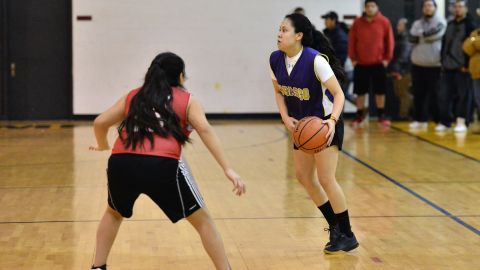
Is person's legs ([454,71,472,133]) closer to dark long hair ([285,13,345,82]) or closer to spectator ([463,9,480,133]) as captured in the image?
spectator ([463,9,480,133])

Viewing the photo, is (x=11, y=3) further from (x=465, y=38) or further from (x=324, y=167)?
(x=324, y=167)

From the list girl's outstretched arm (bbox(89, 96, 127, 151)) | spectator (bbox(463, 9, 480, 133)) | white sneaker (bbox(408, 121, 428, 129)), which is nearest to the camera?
girl's outstretched arm (bbox(89, 96, 127, 151))

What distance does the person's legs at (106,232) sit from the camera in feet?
17.0

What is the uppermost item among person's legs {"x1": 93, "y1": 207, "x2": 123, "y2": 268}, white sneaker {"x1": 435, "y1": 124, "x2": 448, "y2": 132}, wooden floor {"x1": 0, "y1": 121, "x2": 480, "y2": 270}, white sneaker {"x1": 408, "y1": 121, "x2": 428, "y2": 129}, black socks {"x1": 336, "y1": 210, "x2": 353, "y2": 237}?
person's legs {"x1": 93, "y1": 207, "x2": 123, "y2": 268}

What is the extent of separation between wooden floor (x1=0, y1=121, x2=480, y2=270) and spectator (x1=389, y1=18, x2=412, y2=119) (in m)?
2.88

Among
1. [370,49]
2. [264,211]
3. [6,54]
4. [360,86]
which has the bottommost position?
[264,211]

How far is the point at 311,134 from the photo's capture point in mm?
5887

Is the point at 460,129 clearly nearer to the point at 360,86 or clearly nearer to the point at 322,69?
the point at 360,86

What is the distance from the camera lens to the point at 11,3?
48.8ft

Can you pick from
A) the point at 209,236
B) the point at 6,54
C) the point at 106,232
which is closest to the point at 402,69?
the point at 6,54

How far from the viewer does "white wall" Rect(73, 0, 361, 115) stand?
15055 millimetres

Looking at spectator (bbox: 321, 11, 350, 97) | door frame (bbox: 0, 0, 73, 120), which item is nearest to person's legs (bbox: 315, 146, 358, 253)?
spectator (bbox: 321, 11, 350, 97)

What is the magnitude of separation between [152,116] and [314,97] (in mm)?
1546

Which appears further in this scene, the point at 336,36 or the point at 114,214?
the point at 336,36
